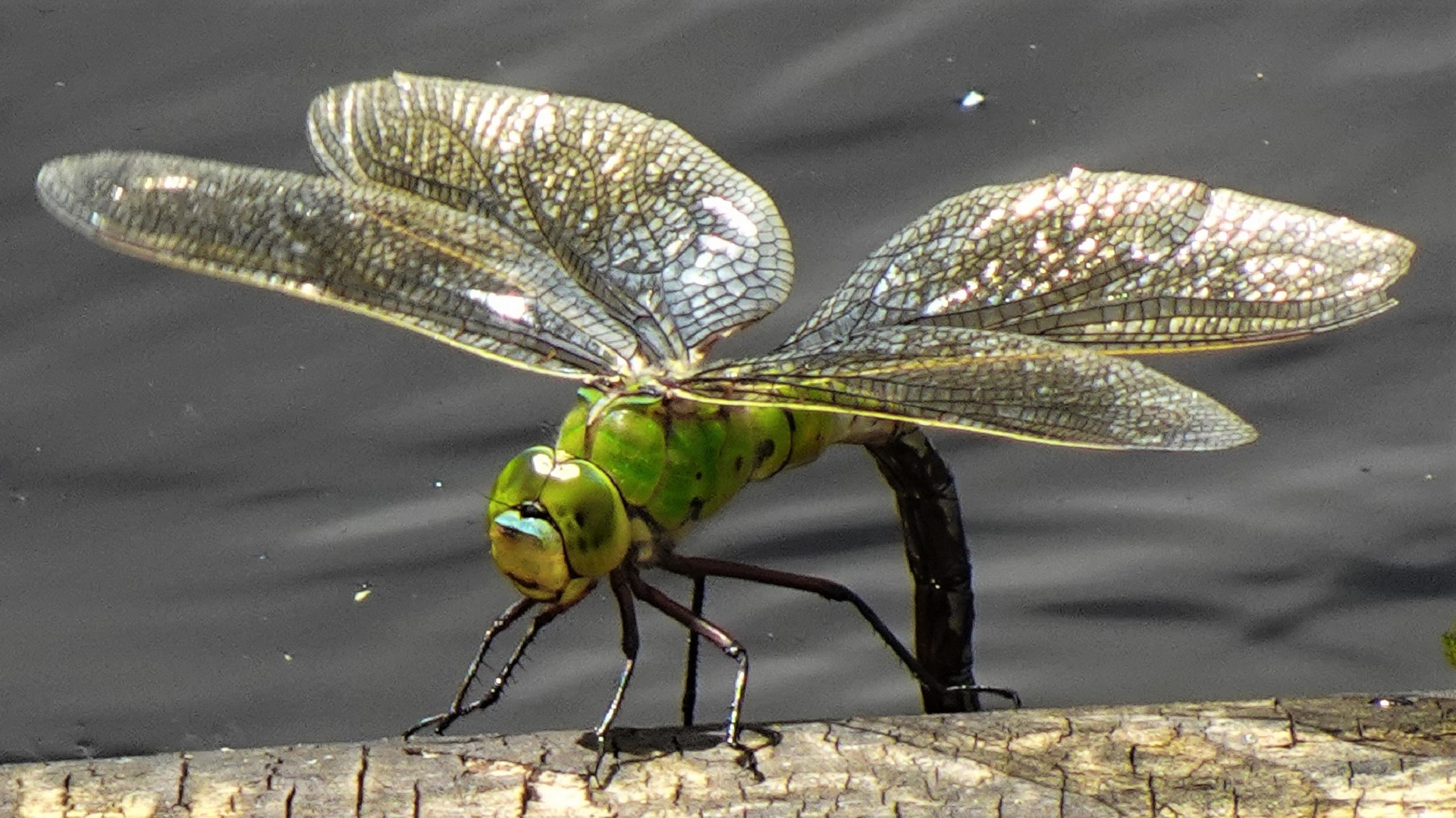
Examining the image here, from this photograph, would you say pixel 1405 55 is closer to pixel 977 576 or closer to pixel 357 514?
pixel 977 576

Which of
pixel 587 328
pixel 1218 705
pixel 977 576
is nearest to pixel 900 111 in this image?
pixel 977 576

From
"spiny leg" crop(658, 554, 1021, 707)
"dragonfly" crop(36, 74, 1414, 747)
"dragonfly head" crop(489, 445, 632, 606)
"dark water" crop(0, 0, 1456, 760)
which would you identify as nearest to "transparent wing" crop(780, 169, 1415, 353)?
"dragonfly" crop(36, 74, 1414, 747)

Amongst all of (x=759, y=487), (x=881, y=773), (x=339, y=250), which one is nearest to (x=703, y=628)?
(x=881, y=773)

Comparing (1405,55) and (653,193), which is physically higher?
(1405,55)

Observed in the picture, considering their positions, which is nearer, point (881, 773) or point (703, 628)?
point (881, 773)

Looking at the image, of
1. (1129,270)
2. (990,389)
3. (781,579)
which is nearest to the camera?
(990,389)

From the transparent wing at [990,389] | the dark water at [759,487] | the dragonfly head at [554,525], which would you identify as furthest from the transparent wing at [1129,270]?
the dark water at [759,487]

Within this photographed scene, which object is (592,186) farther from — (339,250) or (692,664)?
(692,664)
